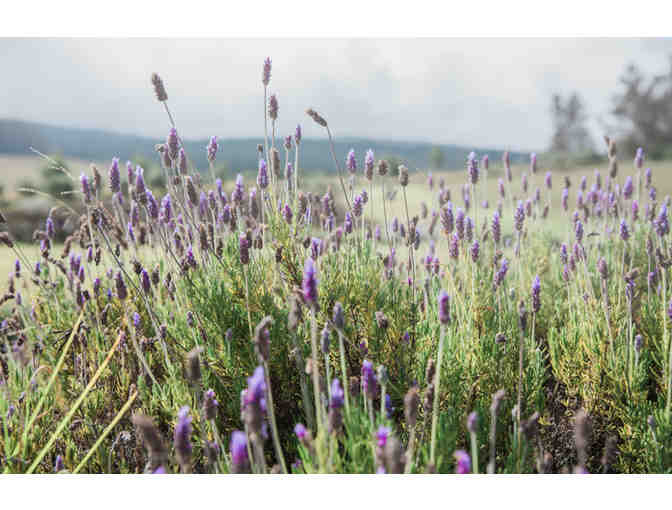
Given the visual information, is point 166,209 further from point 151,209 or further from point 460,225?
point 460,225

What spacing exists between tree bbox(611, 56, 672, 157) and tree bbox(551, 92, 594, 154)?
0.18 m

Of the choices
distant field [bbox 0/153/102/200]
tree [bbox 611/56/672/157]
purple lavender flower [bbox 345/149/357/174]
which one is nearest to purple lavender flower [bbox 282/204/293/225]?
purple lavender flower [bbox 345/149/357/174]

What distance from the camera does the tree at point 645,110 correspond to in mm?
2764

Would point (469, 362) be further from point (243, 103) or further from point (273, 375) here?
point (243, 103)

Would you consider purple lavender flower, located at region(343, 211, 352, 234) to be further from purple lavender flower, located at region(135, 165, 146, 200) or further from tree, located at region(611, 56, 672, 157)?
tree, located at region(611, 56, 672, 157)

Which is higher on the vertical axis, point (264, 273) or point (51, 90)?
point (51, 90)

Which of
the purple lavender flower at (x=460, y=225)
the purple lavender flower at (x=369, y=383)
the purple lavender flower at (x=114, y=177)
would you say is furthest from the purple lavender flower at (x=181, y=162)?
the purple lavender flower at (x=369, y=383)

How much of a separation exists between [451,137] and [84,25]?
1.59m

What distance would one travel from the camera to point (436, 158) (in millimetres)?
3273

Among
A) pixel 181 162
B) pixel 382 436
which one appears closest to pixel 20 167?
pixel 181 162

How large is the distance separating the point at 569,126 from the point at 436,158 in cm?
79

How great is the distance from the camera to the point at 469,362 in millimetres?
1637
